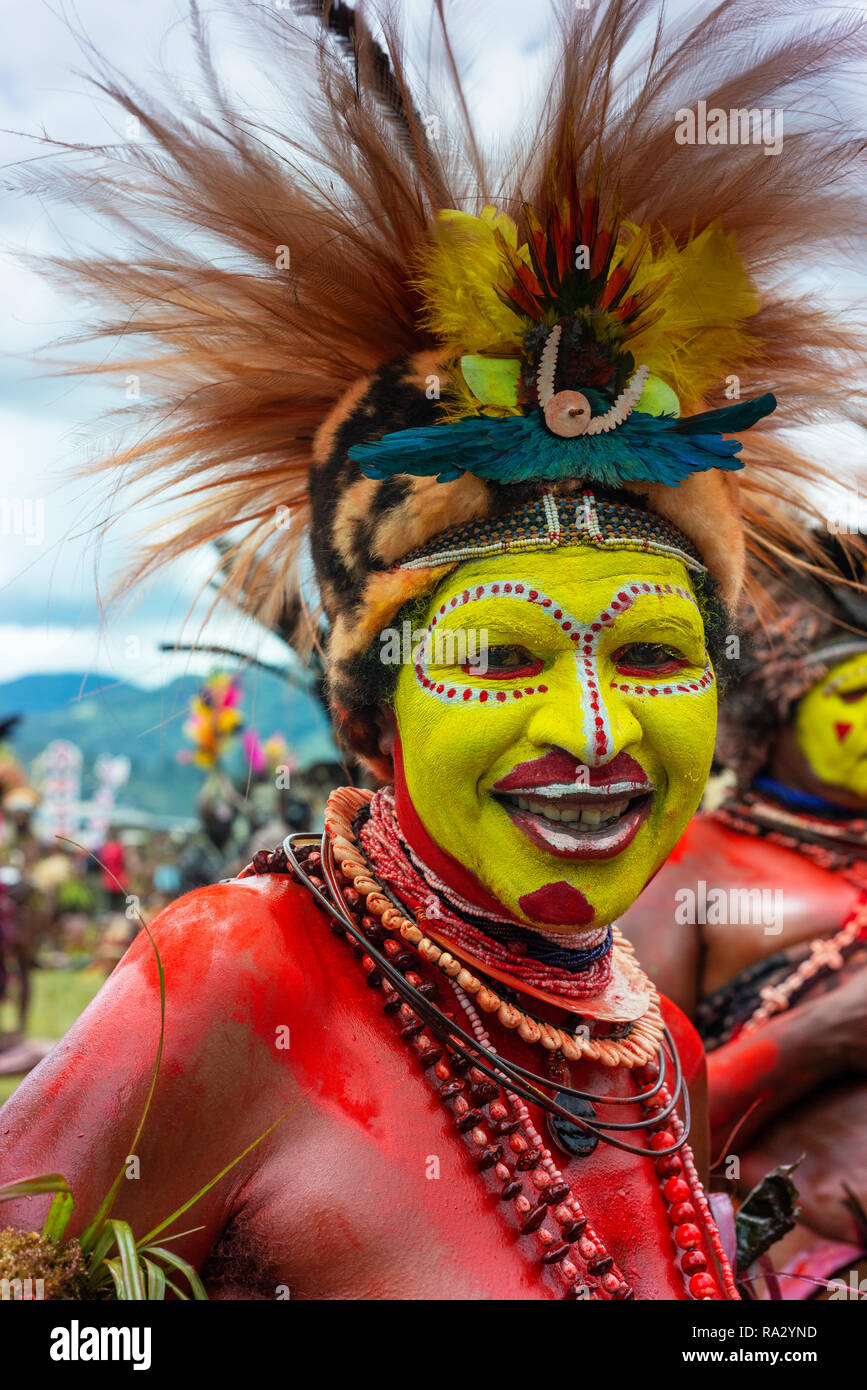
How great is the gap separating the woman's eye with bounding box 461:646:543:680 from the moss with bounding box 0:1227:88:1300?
113 centimetres

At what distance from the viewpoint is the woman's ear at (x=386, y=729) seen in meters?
2.43

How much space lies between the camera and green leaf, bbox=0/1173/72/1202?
165cm

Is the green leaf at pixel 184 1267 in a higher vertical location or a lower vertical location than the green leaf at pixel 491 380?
lower

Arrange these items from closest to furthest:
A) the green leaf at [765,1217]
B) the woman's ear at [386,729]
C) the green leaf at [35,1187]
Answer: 1. the green leaf at [35,1187]
2. the woman's ear at [386,729]
3. the green leaf at [765,1217]

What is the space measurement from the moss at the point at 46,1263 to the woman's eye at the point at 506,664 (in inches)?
44.3

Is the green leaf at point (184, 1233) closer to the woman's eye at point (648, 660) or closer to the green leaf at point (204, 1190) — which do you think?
the green leaf at point (204, 1190)

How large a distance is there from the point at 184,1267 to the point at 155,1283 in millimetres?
52

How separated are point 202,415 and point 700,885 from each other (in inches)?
97.8

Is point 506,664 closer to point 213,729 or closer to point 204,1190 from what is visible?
point 204,1190

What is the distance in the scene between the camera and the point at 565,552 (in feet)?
7.16

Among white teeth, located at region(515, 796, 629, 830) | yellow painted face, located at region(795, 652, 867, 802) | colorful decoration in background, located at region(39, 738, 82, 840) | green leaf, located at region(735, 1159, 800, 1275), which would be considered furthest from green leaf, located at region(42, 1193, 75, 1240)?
colorful decoration in background, located at region(39, 738, 82, 840)

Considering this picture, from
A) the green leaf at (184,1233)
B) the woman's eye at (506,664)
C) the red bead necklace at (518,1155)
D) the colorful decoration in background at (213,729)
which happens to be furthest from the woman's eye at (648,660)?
the colorful decoration in background at (213,729)

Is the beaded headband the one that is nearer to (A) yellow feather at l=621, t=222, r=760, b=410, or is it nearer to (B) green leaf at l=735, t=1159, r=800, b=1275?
(A) yellow feather at l=621, t=222, r=760, b=410

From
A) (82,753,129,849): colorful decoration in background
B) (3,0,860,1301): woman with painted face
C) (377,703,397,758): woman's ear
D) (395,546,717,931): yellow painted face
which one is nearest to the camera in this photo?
(3,0,860,1301): woman with painted face
